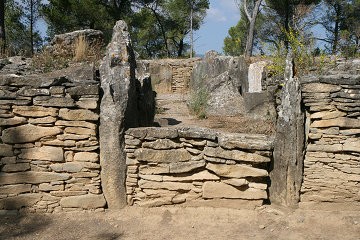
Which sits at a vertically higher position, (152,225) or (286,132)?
(286,132)

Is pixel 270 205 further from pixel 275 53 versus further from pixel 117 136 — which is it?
pixel 275 53

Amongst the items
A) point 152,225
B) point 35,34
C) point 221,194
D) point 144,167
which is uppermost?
point 35,34

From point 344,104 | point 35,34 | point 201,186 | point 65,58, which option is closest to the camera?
point 344,104

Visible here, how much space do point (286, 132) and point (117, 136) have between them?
227 centimetres

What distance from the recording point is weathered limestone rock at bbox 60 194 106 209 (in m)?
4.07

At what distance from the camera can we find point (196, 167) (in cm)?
400

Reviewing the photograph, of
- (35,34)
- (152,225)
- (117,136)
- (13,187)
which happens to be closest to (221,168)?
(152,225)

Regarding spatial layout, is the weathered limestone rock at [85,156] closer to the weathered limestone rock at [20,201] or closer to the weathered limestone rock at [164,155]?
the weathered limestone rock at [164,155]

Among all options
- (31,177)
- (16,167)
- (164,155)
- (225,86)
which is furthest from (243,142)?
(225,86)

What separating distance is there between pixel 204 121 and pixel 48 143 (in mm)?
4075

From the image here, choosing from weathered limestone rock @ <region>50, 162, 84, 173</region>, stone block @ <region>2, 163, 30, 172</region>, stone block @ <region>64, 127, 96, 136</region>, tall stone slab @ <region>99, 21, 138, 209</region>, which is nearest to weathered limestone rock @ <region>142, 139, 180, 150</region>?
tall stone slab @ <region>99, 21, 138, 209</region>

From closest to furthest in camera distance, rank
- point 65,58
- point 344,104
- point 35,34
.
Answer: point 344,104 < point 65,58 < point 35,34

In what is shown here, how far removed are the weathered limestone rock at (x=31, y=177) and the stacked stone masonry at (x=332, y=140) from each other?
133 inches

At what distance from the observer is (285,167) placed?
3961mm
